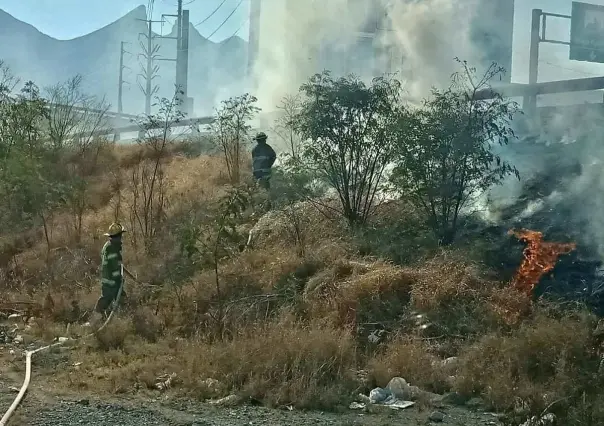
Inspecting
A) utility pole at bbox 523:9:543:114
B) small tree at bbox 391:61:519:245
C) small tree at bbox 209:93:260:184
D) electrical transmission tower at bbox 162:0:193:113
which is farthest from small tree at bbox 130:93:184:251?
electrical transmission tower at bbox 162:0:193:113

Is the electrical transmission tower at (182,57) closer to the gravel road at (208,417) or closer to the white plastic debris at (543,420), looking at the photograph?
the gravel road at (208,417)

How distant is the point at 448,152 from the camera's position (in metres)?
11.1

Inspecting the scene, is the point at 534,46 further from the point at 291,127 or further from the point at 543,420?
the point at 543,420

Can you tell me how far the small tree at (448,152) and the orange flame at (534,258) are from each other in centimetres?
94

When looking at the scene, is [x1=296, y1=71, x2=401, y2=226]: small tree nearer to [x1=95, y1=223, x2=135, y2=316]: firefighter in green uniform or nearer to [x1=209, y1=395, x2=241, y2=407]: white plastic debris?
[x1=95, y1=223, x2=135, y2=316]: firefighter in green uniform

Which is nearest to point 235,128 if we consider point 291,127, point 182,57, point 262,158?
point 262,158

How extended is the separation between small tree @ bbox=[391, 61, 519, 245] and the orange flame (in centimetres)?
94

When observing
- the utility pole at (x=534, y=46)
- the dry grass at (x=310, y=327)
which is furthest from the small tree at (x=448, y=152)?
the utility pole at (x=534, y=46)

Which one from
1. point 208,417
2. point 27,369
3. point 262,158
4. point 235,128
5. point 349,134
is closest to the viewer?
point 208,417

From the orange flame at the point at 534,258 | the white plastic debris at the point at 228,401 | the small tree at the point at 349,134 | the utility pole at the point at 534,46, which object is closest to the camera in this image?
the white plastic debris at the point at 228,401

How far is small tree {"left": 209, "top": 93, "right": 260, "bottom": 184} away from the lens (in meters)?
17.3

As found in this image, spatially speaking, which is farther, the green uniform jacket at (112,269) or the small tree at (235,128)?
the small tree at (235,128)

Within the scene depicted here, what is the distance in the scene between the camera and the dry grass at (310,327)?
7316mm

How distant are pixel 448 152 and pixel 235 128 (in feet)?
24.6
